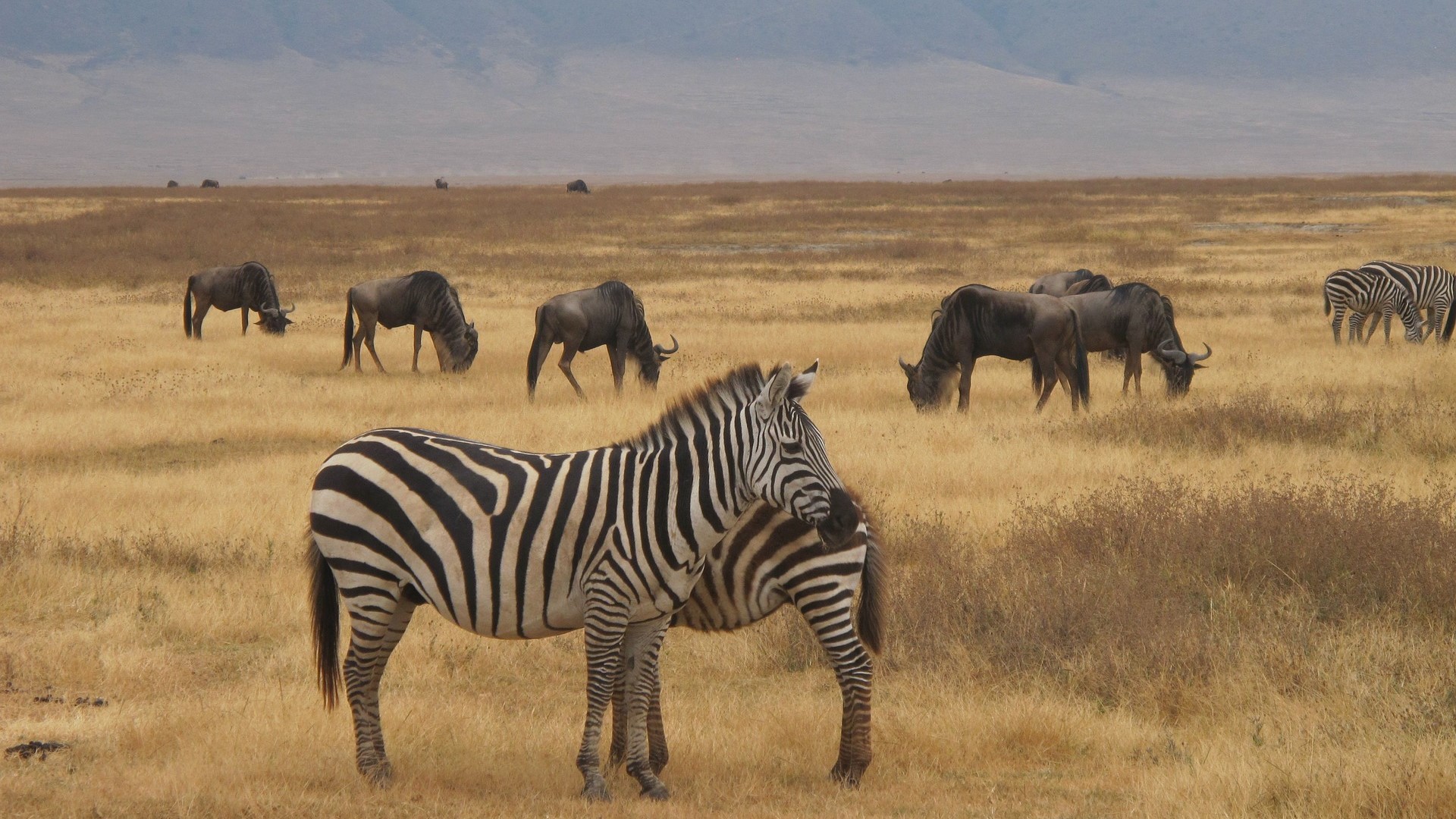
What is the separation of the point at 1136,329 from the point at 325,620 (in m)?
12.5

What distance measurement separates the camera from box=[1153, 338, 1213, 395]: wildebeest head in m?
16.1

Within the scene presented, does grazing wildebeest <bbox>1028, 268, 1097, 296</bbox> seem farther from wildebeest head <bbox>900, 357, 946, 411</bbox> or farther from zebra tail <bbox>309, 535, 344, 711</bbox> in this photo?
zebra tail <bbox>309, 535, 344, 711</bbox>

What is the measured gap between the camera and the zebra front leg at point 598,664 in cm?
532

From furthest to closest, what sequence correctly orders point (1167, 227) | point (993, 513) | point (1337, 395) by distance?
point (1167, 227)
point (1337, 395)
point (993, 513)

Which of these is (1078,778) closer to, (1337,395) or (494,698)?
(494,698)

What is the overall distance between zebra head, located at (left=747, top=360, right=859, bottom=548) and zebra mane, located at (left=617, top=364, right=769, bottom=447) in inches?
8.3

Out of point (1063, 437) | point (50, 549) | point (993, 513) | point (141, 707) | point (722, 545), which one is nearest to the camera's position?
point (722, 545)

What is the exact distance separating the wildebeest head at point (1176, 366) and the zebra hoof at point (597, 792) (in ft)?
39.7

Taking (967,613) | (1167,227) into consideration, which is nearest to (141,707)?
(967,613)

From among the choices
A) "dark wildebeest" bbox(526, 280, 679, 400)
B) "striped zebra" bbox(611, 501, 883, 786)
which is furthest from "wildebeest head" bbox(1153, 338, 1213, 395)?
"striped zebra" bbox(611, 501, 883, 786)

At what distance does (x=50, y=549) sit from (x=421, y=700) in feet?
13.0

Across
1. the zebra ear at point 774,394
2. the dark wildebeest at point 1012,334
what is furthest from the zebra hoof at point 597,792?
the dark wildebeest at point 1012,334

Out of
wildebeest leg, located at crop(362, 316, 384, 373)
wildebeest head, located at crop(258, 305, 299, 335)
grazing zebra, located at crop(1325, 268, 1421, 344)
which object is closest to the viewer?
wildebeest leg, located at crop(362, 316, 384, 373)

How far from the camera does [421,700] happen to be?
680cm
